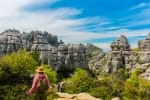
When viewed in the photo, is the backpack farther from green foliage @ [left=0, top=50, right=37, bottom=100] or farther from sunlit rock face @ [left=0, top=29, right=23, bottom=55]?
sunlit rock face @ [left=0, top=29, right=23, bottom=55]

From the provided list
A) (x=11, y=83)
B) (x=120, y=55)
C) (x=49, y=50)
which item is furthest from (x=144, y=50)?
(x=11, y=83)

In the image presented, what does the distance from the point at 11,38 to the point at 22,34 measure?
11864 mm

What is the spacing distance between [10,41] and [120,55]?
→ 147ft

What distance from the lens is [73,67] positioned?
115750 mm

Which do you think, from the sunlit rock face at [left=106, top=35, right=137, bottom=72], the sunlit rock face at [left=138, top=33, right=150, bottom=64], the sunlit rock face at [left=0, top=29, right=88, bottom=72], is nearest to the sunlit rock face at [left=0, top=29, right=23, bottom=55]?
the sunlit rock face at [left=0, top=29, right=88, bottom=72]

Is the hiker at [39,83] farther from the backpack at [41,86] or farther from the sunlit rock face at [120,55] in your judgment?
the sunlit rock face at [120,55]

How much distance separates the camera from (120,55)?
14438 cm

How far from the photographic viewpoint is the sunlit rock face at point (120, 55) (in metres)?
138

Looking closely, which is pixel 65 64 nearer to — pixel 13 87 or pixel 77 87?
pixel 77 87

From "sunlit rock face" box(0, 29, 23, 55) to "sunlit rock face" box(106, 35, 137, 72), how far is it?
113 feet

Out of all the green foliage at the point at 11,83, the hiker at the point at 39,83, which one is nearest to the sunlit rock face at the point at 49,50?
the green foliage at the point at 11,83

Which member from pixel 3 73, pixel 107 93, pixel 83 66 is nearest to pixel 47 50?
pixel 83 66

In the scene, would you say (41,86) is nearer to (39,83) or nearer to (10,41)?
(39,83)

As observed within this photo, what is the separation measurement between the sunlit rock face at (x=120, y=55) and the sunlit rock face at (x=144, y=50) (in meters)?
2.88
